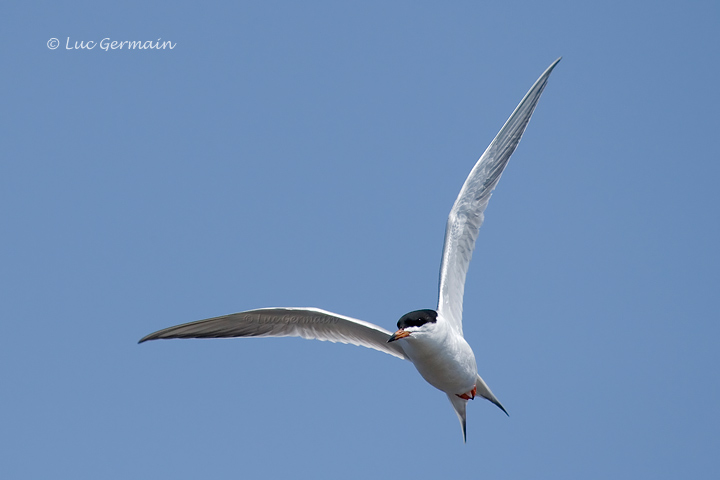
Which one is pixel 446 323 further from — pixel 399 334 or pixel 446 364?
pixel 399 334

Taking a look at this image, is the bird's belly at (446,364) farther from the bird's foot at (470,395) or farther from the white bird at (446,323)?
the bird's foot at (470,395)

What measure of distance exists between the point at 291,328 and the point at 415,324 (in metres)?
1.76

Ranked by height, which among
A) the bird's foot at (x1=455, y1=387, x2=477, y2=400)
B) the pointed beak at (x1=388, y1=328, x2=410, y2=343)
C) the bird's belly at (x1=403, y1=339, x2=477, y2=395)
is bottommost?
the bird's foot at (x1=455, y1=387, x2=477, y2=400)

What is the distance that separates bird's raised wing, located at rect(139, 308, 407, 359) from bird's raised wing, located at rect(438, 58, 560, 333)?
2.92 feet

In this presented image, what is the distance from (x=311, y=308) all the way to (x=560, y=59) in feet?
12.8

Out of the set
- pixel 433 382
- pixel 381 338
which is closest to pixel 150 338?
pixel 381 338

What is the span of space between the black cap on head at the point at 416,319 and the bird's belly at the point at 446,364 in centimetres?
19

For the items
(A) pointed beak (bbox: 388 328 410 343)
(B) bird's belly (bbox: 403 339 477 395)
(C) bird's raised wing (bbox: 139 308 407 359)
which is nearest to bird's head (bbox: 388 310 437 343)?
(A) pointed beak (bbox: 388 328 410 343)

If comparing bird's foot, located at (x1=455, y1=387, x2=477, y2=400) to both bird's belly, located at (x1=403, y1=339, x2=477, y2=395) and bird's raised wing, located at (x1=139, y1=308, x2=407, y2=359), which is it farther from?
bird's raised wing, located at (x1=139, y1=308, x2=407, y2=359)

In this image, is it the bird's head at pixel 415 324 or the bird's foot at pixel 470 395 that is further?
the bird's foot at pixel 470 395

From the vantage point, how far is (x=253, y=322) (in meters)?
9.38

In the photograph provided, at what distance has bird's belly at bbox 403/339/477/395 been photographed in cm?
865

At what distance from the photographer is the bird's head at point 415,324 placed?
8430mm

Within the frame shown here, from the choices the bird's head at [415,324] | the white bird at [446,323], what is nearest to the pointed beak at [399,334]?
the bird's head at [415,324]
